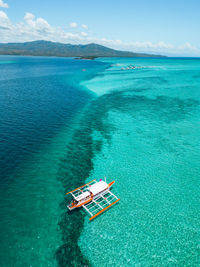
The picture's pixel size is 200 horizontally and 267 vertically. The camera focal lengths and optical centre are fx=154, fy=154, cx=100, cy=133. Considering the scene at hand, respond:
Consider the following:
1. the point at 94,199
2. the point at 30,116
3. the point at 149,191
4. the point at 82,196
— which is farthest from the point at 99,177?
the point at 30,116

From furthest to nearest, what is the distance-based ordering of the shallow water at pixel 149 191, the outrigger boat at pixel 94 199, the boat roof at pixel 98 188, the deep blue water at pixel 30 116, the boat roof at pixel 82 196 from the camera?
the deep blue water at pixel 30 116, the boat roof at pixel 98 188, the boat roof at pixel 82 196, the outrigger boat at pixel 94 199, the shallow water at pixel 149 191

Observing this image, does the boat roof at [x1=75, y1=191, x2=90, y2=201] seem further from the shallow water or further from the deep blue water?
the deep blue water

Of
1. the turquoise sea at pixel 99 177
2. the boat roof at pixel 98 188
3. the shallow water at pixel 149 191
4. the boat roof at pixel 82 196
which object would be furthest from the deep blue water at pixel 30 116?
the boat roof at pixel 98 188

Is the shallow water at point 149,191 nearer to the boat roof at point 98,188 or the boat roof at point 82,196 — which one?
the boat roof at point 98,188

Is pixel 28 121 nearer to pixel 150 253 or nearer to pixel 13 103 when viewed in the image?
pixel 13 103

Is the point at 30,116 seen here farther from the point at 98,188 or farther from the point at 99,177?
the point at 98,188

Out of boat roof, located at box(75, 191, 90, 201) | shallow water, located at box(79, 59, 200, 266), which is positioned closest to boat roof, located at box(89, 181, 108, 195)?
boat roof, located at box(75, 191, 90, 201)
